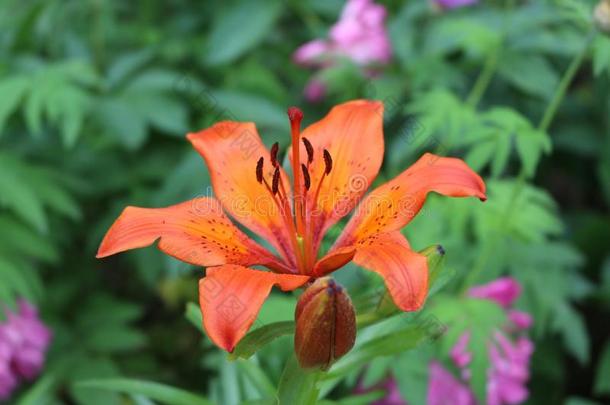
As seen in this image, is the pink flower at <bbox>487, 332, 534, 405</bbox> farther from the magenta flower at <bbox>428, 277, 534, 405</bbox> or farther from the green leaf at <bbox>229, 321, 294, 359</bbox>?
the green leaf at <bbox>229, 321, 294, 359</bbox>

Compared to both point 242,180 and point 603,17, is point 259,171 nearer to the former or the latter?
point 242,180

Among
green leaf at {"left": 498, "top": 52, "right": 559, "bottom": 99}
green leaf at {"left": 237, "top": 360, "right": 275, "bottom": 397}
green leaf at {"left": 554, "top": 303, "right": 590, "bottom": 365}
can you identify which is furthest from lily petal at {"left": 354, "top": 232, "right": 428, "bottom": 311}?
green leaf at {"left": 498, "top": 52, "right": 559, "bottom": 99}

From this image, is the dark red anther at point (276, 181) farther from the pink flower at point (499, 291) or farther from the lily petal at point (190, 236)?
the pink flower at point (499, 291)

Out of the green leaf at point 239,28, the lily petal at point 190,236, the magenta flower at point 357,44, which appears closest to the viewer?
the lily petal at point 190,236

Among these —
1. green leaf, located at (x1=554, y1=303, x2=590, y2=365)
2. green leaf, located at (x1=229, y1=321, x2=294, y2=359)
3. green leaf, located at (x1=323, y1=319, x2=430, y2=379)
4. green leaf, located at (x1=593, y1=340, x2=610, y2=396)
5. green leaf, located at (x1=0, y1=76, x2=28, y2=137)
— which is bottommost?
green leaf, located at (x1=593, y1=340, x2=610, y2=396)

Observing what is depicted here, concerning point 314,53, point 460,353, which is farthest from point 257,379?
point 314,53

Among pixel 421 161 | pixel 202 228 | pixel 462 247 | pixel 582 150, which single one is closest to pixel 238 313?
pixel 202 228

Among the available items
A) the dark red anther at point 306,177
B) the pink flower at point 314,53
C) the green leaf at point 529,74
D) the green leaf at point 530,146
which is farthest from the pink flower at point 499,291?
the pink flower at point 314,53
